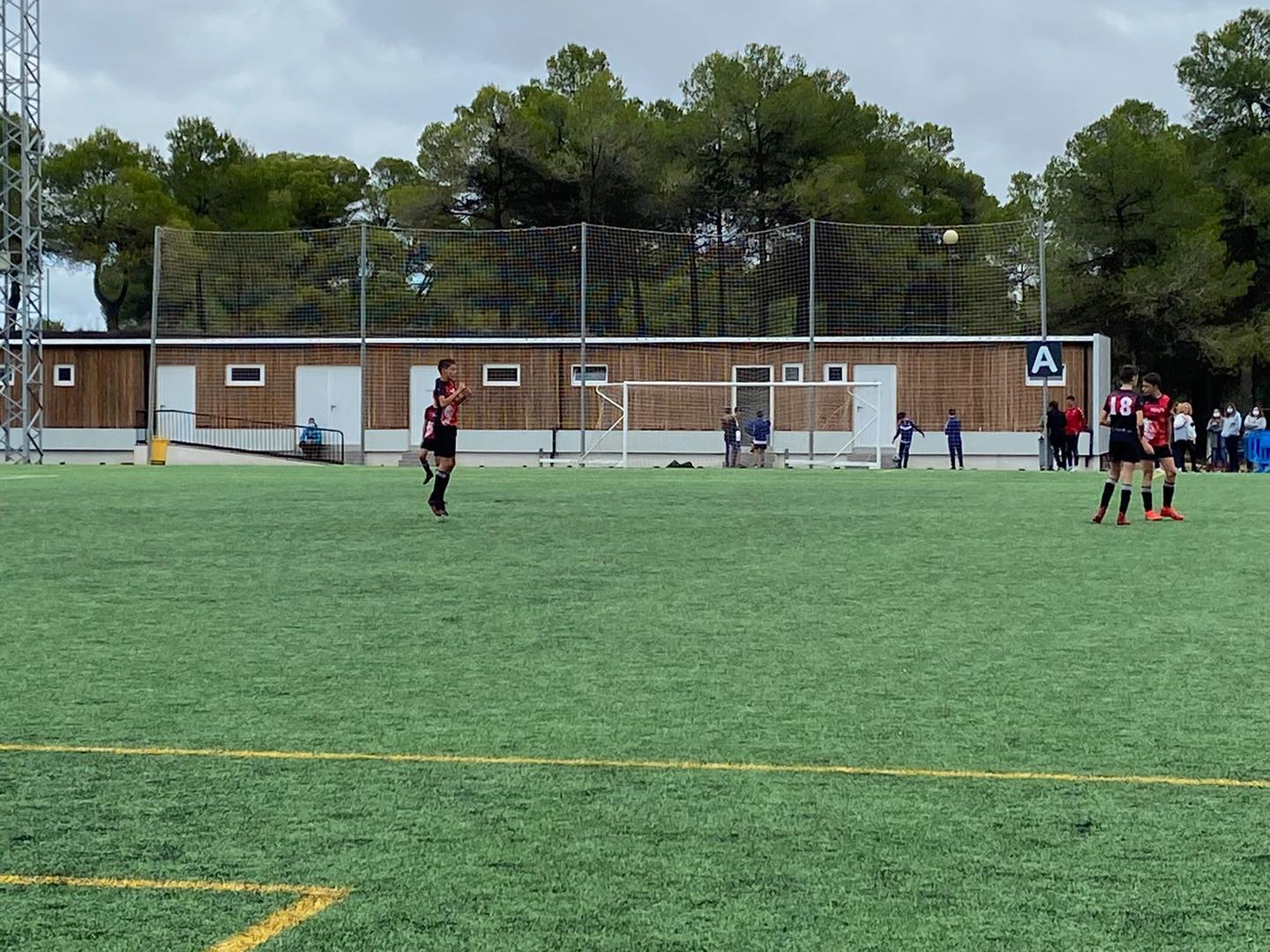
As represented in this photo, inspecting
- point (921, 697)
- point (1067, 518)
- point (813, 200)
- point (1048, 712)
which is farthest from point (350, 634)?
point (813, 200)

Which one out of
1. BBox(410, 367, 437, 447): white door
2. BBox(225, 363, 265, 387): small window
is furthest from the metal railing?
BBox(410, 367, 437, 447): white door

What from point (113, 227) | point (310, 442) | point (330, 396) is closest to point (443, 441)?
point (310, 442)

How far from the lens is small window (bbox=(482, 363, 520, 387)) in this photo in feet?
142

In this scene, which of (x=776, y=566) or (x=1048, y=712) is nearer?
(x=1048, y=712)

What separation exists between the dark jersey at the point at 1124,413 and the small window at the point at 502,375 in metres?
27.8

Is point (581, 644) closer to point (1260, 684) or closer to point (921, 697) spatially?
point (921, 697)

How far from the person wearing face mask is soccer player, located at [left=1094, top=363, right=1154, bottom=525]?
85.4 feet

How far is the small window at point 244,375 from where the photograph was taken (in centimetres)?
4469

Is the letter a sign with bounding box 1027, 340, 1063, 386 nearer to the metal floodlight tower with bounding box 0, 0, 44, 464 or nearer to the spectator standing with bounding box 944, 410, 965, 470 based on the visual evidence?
the spectator standing with bounding box 944, 410, 965, 470

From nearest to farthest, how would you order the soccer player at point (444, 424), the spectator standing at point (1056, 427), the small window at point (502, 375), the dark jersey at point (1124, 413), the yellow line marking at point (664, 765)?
the yellow line marking at point (664, 765) < the dark jersey at point (1124, 413) < the soccer player at point (444, 424) < the spectator standing at point (1056, 427) < the small window at point (502, 375)

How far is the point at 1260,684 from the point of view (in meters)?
7.03

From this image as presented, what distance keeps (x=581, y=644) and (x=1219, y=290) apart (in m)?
49.9

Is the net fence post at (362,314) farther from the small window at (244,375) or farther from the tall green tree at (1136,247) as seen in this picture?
the tall green tree at (1136,247)

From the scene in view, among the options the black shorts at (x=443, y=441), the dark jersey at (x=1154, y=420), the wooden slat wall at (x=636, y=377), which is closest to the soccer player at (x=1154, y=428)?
the dark jersey at (x=1154, y=420)
